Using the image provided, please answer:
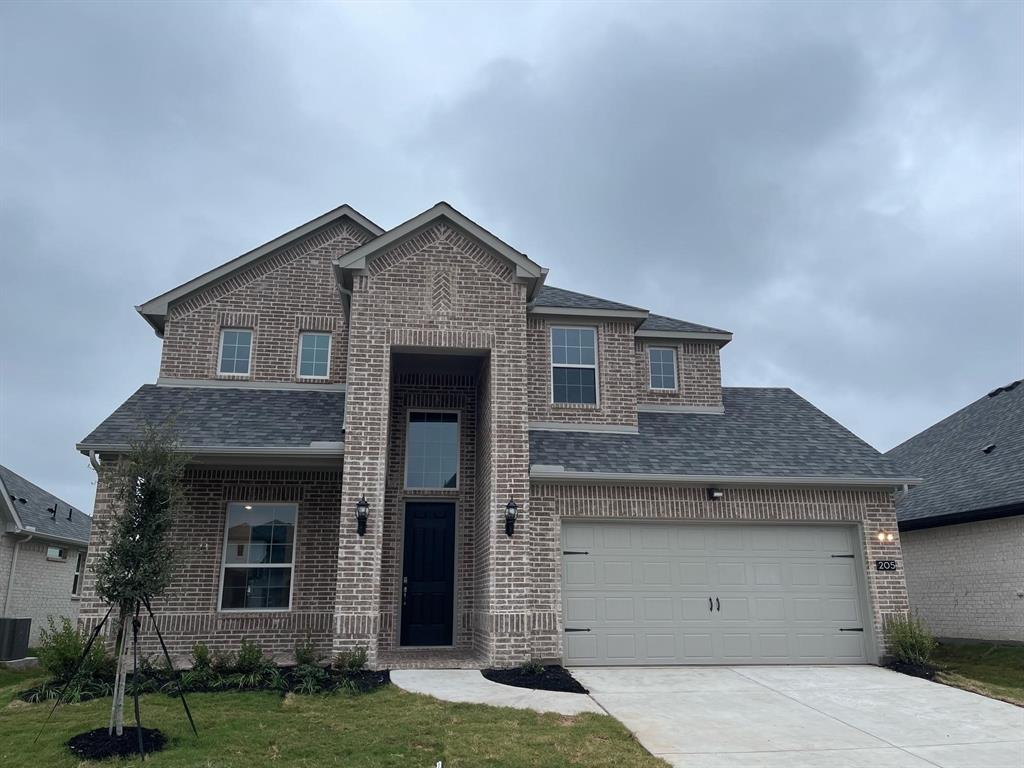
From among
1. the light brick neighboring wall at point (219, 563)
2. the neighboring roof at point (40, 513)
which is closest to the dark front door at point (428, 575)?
the light brick neighboring wall at point (219, 563)

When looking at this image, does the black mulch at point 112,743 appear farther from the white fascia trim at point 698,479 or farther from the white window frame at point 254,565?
the white fascia trim at point 698,479

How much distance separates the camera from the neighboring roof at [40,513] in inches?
625

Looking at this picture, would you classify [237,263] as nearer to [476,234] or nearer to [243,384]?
[243,384]

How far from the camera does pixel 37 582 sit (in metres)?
16.8

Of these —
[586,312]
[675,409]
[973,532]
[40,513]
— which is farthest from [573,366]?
[40,513]

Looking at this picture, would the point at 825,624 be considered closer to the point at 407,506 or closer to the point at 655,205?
the point at 407,506

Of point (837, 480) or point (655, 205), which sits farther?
point (655, 205)

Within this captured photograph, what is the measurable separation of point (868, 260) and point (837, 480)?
51223 mm

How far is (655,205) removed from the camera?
50.7 metres

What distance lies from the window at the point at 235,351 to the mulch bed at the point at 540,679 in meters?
7.45

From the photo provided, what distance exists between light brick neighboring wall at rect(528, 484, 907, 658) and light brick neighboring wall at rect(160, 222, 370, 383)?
5.26 meters

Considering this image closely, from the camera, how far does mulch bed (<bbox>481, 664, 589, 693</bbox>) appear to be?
A: 341 inches

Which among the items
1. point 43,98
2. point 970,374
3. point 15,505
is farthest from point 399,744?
point 970,374

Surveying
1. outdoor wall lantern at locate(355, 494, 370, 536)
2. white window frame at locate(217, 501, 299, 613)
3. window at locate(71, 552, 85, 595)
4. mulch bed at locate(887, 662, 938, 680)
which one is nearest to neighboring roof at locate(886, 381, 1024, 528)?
mulch bed at locate(887, 662, 938, 680)
